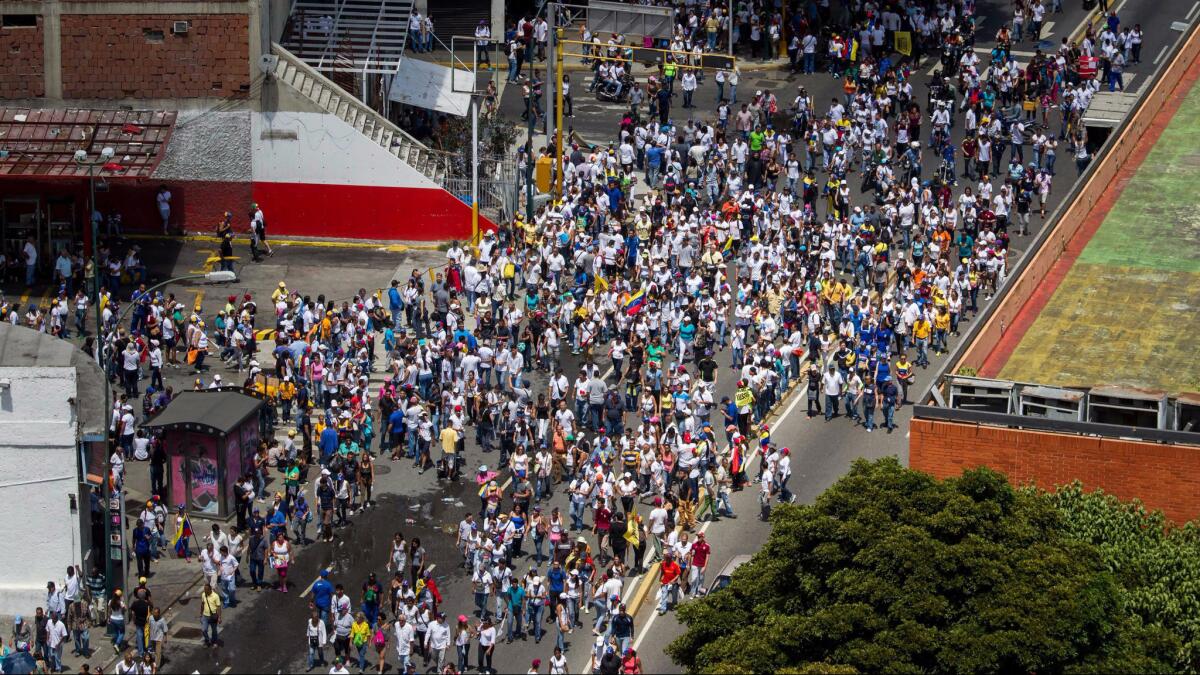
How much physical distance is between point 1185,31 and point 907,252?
46.6 feet

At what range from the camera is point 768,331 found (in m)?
48.3

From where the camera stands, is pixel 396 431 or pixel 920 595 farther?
pixel 396 431

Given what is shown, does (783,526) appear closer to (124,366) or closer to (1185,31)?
(124,366)

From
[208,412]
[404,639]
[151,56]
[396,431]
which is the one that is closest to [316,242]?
[151,56]

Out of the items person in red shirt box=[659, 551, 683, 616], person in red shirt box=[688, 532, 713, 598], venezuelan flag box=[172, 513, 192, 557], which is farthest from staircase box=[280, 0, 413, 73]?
person in red shirt box=[659, 551, 683, 616]

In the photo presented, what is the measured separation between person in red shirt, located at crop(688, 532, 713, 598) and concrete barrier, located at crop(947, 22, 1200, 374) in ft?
18.4

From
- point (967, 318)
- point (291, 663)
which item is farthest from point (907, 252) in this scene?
point (291, 663)

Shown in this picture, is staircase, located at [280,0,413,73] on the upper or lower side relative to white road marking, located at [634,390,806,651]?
upper

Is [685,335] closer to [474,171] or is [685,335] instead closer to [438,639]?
[474,171]

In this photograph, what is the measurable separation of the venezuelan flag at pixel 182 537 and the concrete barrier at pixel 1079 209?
50.0 ft

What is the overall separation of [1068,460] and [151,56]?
32.3 metres

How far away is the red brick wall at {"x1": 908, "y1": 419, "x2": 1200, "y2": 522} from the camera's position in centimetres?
3547

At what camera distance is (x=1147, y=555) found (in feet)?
111

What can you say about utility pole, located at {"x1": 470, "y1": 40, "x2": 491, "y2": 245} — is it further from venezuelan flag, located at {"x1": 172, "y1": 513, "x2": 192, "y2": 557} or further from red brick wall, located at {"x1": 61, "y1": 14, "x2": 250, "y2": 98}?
venezuelan flag, located at {"x1": 172, "y1": 513, "x2": 192, "y2": 557}
